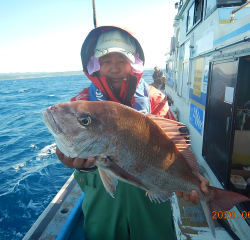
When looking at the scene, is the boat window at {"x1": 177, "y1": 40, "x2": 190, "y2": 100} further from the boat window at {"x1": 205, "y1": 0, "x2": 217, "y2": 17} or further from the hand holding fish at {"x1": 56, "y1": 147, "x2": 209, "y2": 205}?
the hand holding fish at {"x1": 56, "y1": 147, "x2": 209, "y2": 205}

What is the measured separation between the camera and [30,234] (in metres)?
2.92

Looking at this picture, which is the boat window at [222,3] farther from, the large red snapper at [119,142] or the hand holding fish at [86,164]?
the hand holding fish at [86,164]

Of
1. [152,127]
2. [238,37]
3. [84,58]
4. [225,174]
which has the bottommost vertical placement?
[225,174]

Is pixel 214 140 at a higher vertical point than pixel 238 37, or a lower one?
lower

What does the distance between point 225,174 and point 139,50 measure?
7.99 feet

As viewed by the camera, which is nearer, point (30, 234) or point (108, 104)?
point (108, 104)

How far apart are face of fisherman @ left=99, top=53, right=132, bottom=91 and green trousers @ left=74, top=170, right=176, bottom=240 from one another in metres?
1.17

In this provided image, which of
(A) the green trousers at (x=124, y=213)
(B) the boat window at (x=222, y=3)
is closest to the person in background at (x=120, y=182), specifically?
(A) the green trousers at (x=124, y=213)

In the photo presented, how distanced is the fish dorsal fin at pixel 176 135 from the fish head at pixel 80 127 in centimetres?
46

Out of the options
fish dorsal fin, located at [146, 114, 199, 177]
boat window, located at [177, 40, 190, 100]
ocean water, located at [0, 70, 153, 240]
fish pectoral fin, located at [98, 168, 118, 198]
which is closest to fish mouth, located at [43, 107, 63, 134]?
fish pectoral fin, located at [98, 168, 118, 198]

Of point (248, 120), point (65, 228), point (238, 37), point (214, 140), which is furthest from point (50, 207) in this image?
point (238, 37)

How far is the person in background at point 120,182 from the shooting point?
6.81 ft

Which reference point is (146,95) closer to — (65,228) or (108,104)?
(108,104)

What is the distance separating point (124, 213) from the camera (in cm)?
210
